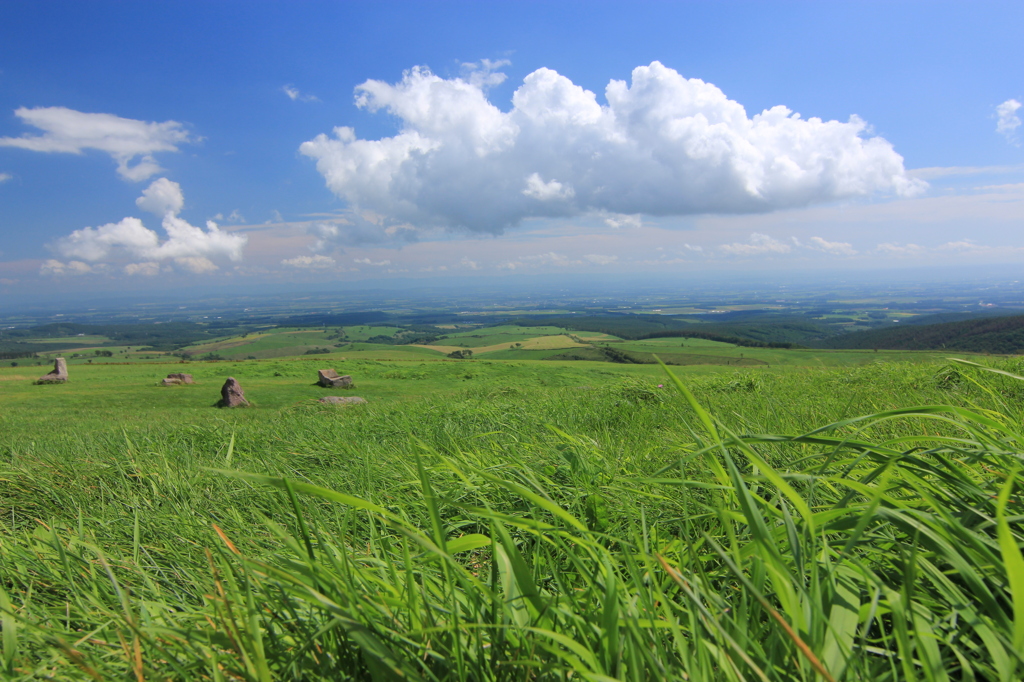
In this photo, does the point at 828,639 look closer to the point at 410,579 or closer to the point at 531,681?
the point at 531,681

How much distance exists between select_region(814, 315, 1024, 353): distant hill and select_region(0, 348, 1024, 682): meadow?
66.0 meters

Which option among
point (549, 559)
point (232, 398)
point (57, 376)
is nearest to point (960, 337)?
point (232, 398)

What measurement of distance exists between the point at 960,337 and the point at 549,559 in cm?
9864

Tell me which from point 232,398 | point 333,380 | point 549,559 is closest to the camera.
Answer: point 549,559

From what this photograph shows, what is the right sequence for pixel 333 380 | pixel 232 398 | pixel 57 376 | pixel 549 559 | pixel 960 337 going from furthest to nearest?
pixel 960 337, pixel 57 376, pixel 333 380, pixel 232 398, pixel 549 559

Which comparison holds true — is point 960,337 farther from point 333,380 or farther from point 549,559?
point 549,559

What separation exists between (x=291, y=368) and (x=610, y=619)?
1316 inches

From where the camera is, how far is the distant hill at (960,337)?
193 feet

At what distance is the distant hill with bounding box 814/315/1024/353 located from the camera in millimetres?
58812

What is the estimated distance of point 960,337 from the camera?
72.4 meters

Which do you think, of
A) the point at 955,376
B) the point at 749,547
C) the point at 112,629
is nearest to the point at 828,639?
the point at 749,547

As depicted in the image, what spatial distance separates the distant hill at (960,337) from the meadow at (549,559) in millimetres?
66024

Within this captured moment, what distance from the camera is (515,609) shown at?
132 centimetres

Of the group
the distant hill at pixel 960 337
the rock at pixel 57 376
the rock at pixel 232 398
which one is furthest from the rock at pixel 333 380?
the distant hill at pixel 960 337
